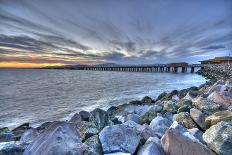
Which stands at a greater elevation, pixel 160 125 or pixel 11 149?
pixel 11 149

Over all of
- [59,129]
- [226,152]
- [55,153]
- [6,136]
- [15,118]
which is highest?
[59,129]

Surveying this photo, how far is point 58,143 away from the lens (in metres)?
3.31

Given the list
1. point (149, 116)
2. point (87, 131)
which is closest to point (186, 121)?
point (149, 116)

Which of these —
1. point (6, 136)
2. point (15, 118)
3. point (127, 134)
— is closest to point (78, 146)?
point (127, 134)

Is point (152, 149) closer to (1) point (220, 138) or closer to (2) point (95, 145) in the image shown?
(2) point (95, 145)

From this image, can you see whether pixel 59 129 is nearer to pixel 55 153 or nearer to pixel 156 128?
pixel 55 153

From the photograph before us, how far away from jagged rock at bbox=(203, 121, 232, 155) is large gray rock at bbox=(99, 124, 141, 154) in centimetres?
137

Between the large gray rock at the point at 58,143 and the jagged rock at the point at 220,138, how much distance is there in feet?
7.74

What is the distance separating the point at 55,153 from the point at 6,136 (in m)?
3.18

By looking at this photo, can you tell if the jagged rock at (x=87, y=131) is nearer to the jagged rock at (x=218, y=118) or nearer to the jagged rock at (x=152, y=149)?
the jagged rock at (x=152, y=149)

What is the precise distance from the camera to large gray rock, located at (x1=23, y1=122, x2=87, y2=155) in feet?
10.6

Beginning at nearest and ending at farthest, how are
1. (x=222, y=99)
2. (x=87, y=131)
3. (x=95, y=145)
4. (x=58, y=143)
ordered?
(x=58, y=143) < (x=95, y=145) < (x=87, y=131) < (x=222, y=99)

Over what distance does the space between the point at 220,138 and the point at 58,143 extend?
2.89 meters

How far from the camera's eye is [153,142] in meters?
3.97
